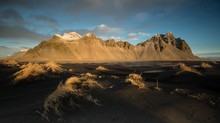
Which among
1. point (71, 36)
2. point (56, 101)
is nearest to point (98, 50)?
point (71, 36)

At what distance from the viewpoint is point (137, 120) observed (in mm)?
4047

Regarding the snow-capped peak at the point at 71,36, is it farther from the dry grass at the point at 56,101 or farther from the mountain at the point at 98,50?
the dry grass at the point at 56,101

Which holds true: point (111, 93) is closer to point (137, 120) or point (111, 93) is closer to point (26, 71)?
point (137, 120)

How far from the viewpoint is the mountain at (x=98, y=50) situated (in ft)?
300

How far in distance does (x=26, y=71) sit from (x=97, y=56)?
3649 inches

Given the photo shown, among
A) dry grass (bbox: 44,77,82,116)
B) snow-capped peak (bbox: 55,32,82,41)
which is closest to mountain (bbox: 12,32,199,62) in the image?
snow-capped peak (bbox: 55,32,82,41)

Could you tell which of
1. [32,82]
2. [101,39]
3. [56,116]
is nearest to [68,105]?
[56,116]

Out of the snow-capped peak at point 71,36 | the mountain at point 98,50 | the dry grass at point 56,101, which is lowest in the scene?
the dry grass at point 56,101

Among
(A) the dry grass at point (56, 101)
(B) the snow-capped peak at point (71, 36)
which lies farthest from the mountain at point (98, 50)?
(A) the dry grass at point (56, 101)

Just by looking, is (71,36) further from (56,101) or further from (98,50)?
(56,101)

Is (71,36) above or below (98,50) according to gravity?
Answer: above

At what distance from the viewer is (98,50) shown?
355 ft

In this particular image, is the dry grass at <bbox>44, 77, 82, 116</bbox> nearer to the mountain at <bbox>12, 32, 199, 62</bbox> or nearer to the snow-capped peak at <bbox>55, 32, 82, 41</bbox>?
the mountain at <bbox>12, 32, 199, 62</bbox>

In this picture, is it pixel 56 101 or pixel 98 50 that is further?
pixel 98 50
